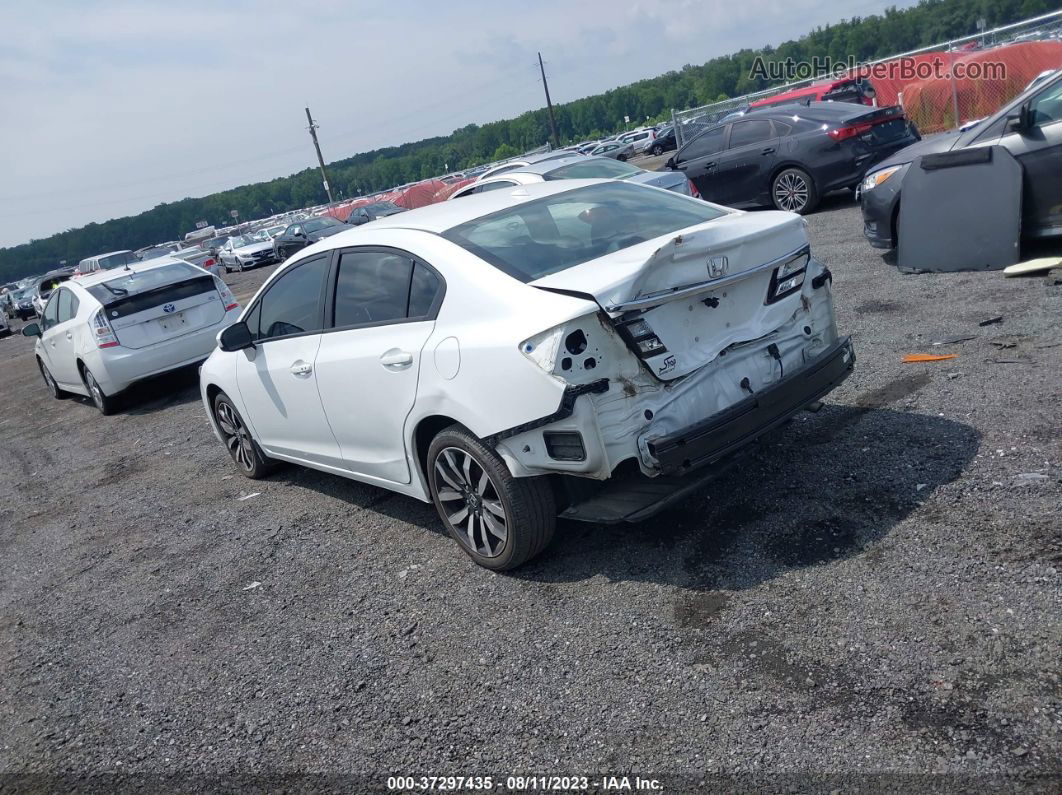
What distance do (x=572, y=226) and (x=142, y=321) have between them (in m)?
7.57

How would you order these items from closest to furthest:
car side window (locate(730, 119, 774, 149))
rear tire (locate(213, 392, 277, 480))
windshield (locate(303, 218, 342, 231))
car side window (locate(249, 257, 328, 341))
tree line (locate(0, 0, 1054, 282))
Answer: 1. car side window (locate(249, 257, 328, 341))
2. rear tire (locate(213, 392, 277, 480))
3. car side window (locate(730, 119, 774, 149))
4. windshield (locate(303, 218, 342, 231))
5. tree line (locate(0, 0, 1054, 282))

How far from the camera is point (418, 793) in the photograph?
3.00m

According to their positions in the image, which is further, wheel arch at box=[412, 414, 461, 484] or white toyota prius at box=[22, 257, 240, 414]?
white toyota prius at box=[22, 257, 240, 414]

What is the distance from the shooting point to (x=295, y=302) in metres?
5.45

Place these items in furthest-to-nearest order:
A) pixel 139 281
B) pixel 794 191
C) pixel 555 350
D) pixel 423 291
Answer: pixel 794 191, pixel 139 281, pixel 423 291, pixel 555 350

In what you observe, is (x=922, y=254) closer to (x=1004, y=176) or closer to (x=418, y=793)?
(x=1004, y=176)

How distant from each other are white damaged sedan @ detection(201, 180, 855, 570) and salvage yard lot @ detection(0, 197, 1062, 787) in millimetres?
409

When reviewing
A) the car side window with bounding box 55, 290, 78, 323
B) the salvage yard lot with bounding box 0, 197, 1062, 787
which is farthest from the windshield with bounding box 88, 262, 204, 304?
the salvage yard lot with bounding box 0, 197, 1062, 787

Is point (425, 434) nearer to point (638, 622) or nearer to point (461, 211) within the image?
point (461, 211)

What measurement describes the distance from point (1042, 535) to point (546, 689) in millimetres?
2121

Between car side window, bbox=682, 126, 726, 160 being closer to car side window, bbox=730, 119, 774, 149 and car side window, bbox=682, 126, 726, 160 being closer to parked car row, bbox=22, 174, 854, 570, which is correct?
car side window, bbox=730, 119, 774, 149

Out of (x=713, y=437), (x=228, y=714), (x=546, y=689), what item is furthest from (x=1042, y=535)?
(x=228, y=714)

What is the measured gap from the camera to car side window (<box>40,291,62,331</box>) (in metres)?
11.9

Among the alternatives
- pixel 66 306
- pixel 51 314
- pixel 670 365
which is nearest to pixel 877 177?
pixel 670 365
